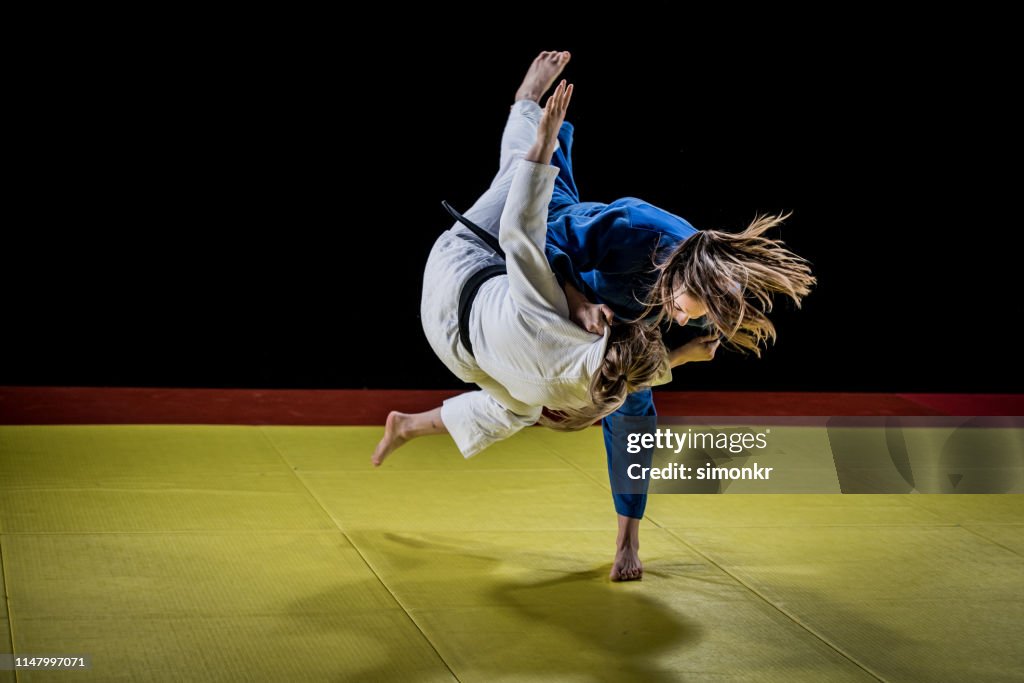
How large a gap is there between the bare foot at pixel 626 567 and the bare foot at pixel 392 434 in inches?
25.4

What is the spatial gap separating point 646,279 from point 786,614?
87 centimetres

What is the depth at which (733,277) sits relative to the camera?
2.36 m

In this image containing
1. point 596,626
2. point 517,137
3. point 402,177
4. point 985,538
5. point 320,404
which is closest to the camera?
point 596,626

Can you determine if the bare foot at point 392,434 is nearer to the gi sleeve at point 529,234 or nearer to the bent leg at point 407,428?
the bent leg at point 407,428

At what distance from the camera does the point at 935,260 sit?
5773mm

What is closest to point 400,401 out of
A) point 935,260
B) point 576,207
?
point 576,207

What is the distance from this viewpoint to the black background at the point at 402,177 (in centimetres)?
486

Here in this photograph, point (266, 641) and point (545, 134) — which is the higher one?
point (545, 134)

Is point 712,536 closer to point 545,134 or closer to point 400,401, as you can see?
point 545,134

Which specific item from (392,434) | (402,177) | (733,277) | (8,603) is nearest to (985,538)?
(733,277)

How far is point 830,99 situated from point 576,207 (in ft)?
9.77

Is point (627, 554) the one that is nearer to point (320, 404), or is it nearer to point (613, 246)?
point (613, 246)

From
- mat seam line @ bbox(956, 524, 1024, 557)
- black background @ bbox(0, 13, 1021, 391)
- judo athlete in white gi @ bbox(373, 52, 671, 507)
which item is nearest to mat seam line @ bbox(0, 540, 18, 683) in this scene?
judo athlete in white gi @ bbox(373, 52, 671, 507)

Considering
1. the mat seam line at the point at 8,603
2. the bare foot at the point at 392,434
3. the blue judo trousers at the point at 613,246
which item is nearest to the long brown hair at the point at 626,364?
the blue judo trousers at the point at 613,246
